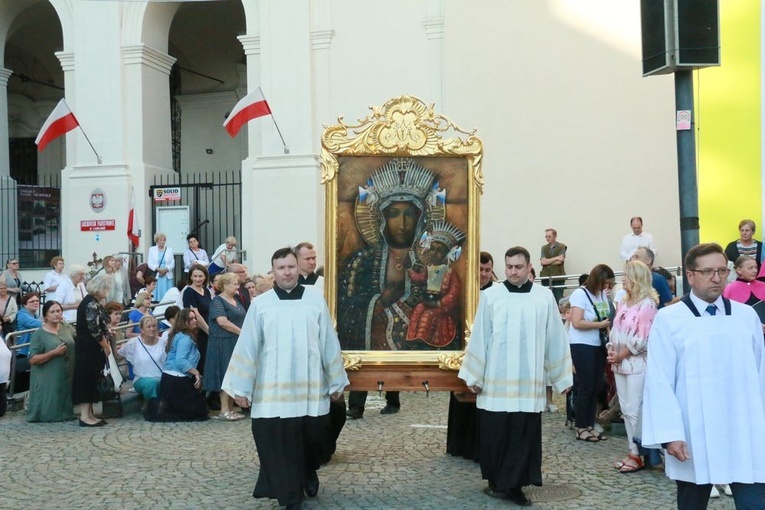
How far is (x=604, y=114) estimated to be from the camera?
1684 centimetres

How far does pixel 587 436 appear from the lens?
923 cm

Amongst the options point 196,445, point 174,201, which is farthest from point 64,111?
point 196,445

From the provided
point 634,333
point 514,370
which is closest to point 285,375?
point 514,370

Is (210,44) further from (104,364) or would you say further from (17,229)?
(104,364)

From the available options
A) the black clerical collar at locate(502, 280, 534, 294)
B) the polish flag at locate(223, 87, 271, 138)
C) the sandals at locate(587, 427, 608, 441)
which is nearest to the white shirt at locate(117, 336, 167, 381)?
the sandals at locate(587, 427, 608, 441)

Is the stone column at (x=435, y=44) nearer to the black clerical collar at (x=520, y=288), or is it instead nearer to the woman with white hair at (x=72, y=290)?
the woman with white hair at (x=72, y=290)

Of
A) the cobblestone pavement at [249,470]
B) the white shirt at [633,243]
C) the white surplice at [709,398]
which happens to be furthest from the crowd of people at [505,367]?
the white shirt at [633,243]

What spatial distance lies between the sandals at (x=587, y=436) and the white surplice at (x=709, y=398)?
4.21m

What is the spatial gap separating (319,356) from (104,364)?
460 centimetres

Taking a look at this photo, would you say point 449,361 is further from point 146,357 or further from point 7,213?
point 7,213

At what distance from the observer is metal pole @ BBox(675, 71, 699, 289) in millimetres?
8844

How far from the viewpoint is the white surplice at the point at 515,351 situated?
7203 mm

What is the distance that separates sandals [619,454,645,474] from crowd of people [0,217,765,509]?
0.01 metres

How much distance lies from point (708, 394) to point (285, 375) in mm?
3029
